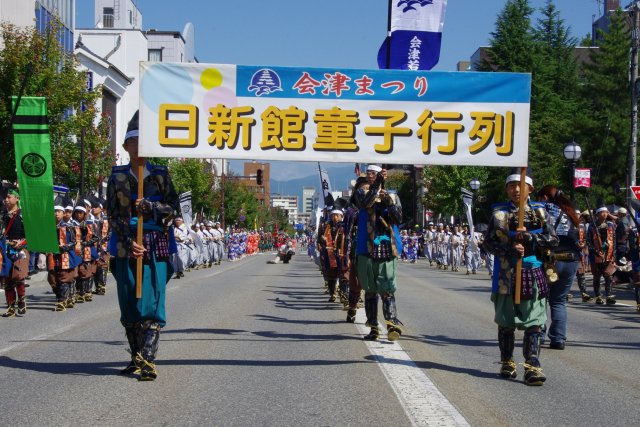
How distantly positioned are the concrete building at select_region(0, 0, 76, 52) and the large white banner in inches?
1347

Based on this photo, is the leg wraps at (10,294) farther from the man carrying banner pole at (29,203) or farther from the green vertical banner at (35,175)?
the green vertical banner at (35,175)

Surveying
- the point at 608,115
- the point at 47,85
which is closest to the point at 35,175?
the point at 47,85

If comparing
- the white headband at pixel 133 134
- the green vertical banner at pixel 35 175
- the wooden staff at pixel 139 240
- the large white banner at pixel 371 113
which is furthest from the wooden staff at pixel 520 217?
the green vertical banner at pixel 35 175

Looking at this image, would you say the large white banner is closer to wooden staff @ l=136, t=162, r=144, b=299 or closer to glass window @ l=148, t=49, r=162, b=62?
wooden staff @ l=136, t=162, r=144, b=299

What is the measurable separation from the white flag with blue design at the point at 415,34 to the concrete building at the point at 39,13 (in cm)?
2898

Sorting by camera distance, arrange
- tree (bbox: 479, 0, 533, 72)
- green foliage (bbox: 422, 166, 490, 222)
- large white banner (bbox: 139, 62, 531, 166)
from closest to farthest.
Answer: large white banner (bbox: 139, 62, 531, 166)
tree (bbox: 479, 0, 533, 72)
green foliage (bbox: 422, 166, 490, 222)

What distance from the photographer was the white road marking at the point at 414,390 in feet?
21.1

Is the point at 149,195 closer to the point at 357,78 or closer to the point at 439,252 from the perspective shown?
the point at 357,78

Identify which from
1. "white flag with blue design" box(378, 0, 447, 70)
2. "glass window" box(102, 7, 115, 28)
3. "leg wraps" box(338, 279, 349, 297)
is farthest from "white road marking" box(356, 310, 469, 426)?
"glass window" box(102, 7, 115, 28)

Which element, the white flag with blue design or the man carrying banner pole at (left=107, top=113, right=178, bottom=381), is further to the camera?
the white flag with blue design

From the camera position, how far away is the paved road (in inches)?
260

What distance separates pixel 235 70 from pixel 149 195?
1.80 meters

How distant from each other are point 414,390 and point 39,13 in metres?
46.5

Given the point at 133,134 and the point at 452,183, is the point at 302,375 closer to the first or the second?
the point at 133,134
